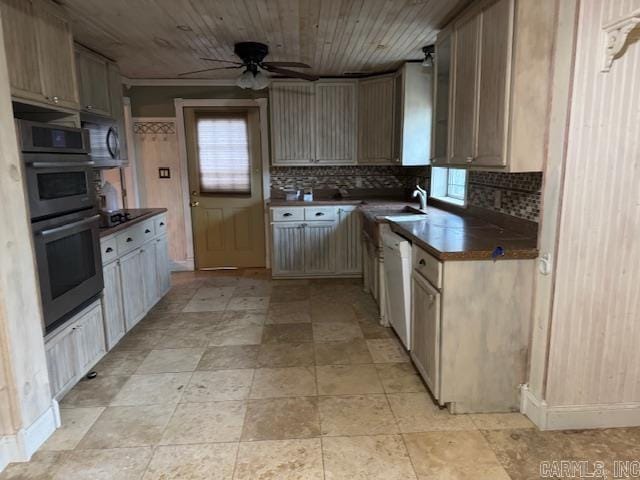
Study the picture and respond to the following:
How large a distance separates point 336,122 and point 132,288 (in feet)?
9.45

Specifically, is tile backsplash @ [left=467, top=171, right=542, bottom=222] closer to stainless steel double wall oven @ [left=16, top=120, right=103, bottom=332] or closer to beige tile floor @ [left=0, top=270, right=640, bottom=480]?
beige tile floor @ [left=0, top=270, right=640, bottom=480]

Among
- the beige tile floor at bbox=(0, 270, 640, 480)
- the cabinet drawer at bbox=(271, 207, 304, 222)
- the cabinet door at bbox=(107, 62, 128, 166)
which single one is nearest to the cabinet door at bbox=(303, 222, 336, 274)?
the cabinet drawer at bbox=(271, 207, 304, 222)

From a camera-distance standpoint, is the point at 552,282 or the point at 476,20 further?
the point at 476,20

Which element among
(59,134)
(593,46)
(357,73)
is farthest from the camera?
(357,73)

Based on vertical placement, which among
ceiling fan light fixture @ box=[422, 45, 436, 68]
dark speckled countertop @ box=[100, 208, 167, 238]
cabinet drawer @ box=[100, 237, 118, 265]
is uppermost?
ceiling fan light fixture @ box=[422, 45, 436, 68]

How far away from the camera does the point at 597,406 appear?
2.12m

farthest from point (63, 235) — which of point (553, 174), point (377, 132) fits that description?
point (377, 132)

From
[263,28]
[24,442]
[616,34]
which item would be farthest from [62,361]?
[616,34]

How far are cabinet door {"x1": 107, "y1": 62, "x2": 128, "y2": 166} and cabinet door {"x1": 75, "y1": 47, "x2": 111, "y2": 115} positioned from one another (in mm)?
59

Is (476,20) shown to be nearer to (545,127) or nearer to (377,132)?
(545,127)

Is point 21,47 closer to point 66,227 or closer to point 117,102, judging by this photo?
point 66,227

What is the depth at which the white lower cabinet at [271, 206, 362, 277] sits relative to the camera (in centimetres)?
477

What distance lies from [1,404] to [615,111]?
306 cm

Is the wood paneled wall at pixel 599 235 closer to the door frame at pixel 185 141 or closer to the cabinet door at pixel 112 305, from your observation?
the cabinet door at pixel 112 305
